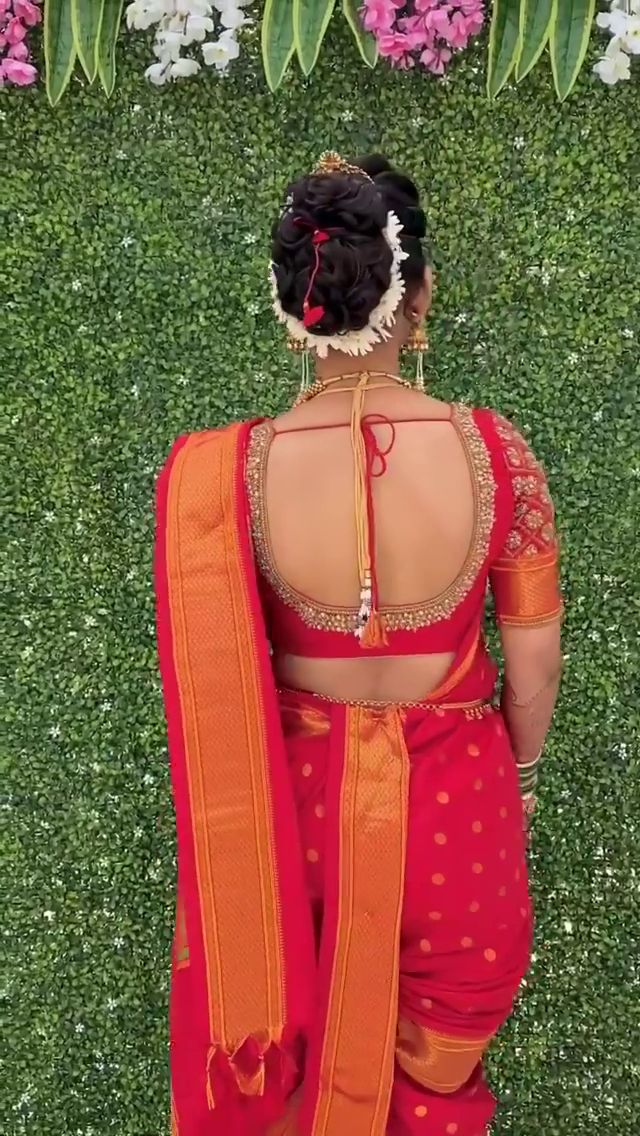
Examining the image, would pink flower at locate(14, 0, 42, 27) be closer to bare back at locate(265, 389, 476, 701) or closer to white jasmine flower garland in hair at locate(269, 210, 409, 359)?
white jasmine flower garland in hair at locate(269, 210, 409, 359)

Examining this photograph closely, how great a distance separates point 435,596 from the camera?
97 centimetres

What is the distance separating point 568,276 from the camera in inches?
56.7

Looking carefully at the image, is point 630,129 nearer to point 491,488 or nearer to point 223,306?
point 223,306

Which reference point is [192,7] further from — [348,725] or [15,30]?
[348,725]

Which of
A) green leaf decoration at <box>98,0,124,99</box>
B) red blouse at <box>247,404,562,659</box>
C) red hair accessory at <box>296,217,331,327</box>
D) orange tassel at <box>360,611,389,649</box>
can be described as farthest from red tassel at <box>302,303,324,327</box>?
green leaf decoration at <box>98,0,124,99</box>

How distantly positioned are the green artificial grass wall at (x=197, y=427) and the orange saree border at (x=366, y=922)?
634mm

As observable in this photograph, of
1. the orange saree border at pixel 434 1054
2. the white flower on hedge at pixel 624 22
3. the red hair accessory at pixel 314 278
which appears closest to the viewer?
the red hair accessory at pixel 314 278

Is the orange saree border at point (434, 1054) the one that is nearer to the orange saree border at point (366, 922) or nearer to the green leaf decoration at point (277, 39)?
the orange saree border at point (366, 922)

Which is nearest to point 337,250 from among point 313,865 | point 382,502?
point 382,502

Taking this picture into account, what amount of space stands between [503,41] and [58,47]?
70 cm

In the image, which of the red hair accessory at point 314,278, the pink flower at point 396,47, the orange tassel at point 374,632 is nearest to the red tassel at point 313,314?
the red hair accessory at point 314,278

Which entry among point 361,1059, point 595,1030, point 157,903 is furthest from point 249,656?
point 595,1030

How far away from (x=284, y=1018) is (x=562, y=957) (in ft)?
2.51

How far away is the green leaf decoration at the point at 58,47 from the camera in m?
1.43
